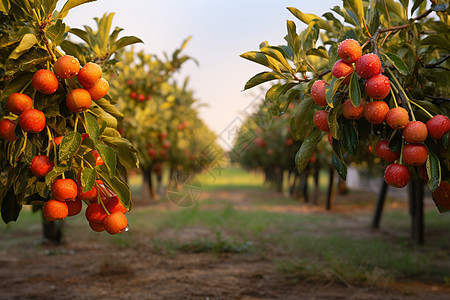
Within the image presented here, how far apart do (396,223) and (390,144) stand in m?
9.99

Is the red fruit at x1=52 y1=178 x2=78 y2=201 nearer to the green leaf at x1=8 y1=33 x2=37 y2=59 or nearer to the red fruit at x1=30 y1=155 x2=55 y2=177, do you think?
the red fruit at x1=30 y1=155 x2=55 y2=177

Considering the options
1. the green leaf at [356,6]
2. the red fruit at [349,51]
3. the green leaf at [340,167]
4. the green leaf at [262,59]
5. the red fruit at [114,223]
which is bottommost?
the red fruit at [114,223]

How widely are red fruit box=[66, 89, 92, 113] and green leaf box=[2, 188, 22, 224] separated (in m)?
0.61

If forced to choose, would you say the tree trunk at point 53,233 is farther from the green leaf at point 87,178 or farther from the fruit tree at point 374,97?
the green leaf at point 87,178

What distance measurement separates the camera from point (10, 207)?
1.95m

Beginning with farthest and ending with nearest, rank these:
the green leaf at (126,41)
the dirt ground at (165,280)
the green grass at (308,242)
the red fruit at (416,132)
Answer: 1. the green grass at (308,242)
2. the dirt ground at (165,280)
3. the green leaf at (126,41)
4. the red fruit at (416,132)

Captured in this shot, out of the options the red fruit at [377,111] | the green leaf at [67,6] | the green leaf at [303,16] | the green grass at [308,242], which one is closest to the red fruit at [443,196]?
the red fruit at [377,111]

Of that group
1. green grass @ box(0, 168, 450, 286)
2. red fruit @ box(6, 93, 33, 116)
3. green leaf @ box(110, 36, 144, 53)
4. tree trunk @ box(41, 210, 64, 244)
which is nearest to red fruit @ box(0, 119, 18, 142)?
red fruit @ box(6, 93, 33, 116)

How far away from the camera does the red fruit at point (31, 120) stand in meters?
1.65

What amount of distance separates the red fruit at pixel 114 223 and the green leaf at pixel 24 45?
30.6 inches

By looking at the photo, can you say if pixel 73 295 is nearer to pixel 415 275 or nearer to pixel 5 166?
pixel 5 166

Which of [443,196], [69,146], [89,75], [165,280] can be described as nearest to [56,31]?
[89,75]

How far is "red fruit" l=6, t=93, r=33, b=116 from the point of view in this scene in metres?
1.68

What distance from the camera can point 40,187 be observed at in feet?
5.94
